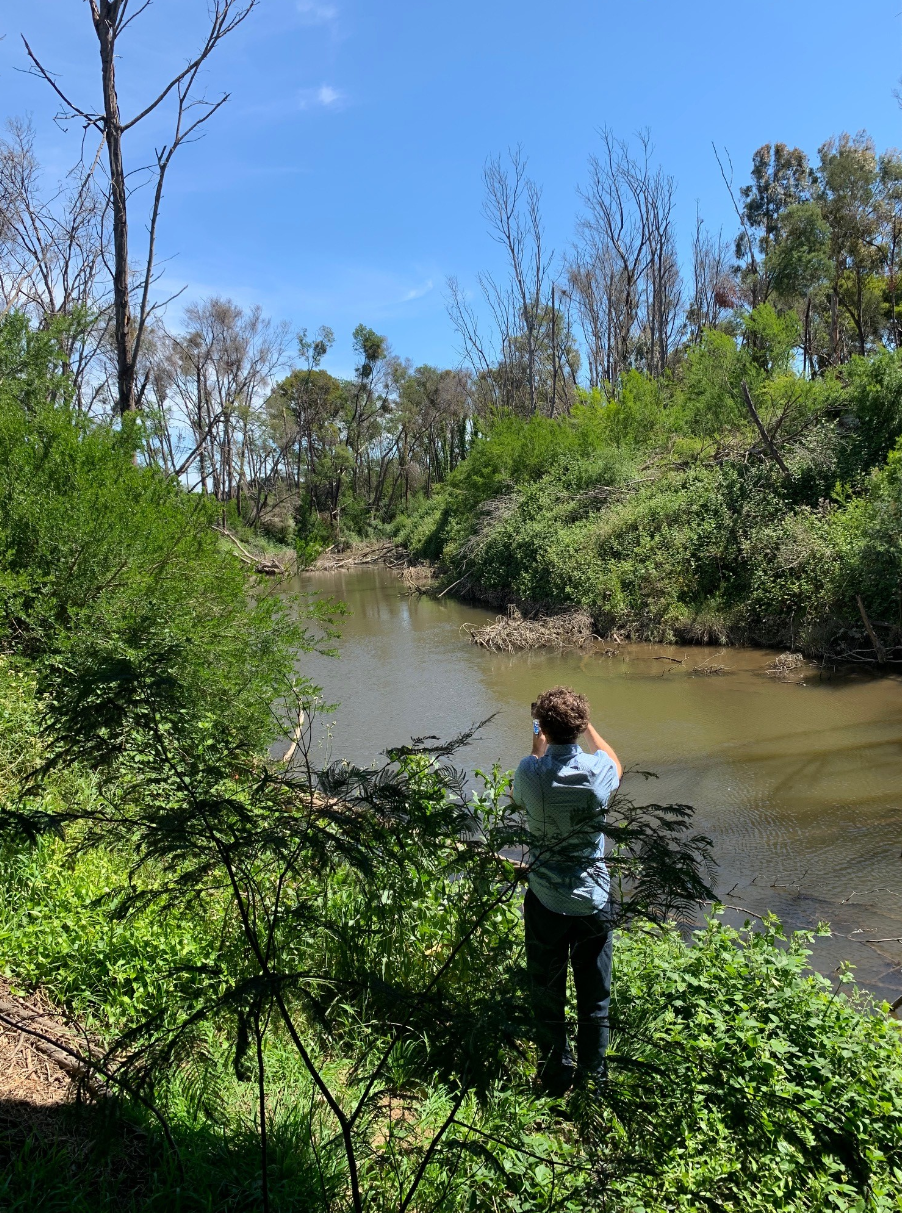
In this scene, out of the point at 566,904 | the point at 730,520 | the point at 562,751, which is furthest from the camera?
the point at 730,520

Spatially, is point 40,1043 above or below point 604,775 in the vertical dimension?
below

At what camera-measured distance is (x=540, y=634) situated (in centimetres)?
1703

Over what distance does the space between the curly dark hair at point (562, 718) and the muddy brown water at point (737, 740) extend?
4.55 feet

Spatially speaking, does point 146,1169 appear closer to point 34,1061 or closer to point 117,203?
point 34,1061

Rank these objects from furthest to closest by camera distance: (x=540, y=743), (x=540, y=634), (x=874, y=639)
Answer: (x=540, y=634), (x=874, y=639), (x=540, y=743)

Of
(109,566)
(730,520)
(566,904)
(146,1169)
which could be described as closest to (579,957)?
(566,904)

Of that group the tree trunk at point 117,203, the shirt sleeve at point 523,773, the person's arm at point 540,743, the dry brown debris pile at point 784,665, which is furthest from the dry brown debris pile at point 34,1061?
the dry brown debris pile at point 784,665

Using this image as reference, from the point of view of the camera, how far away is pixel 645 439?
24391mm

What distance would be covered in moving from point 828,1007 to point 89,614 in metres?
5.63

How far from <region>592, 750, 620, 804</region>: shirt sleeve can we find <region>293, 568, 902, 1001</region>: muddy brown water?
4.28 ft

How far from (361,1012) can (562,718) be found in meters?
1.63

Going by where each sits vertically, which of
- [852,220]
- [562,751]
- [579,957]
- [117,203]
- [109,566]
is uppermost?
[852,220]

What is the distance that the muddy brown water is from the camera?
597cm

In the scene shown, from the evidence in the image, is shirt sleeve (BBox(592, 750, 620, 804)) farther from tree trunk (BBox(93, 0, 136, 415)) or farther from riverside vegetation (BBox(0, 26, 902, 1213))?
tree trunk (BBox(93, 0, 136, 415))
